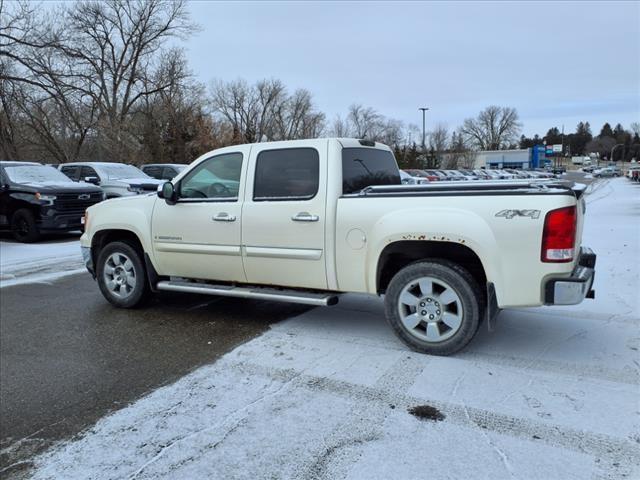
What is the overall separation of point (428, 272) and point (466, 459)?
1711 mm

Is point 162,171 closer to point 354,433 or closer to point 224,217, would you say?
point 224,217

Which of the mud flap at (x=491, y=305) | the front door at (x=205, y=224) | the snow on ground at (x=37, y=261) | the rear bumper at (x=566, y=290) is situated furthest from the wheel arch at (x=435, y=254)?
the snow on ground at (x=37, y=261)

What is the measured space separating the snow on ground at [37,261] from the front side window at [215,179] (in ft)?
13.1

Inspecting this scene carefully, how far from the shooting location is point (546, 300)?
12.7 feet

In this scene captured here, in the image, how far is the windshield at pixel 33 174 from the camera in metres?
12.5

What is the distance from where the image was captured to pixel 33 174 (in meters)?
12.9

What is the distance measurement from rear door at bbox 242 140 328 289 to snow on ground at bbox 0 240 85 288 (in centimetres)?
476

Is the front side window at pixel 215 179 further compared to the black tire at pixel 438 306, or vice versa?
the front side window at pixel 215 179

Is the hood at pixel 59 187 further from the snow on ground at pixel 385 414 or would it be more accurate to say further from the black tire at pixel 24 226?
the snow on ground at pixel 385 414

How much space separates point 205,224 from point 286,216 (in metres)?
1.02

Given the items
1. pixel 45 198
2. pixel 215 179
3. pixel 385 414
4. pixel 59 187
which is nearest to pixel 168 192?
pixel 215 179

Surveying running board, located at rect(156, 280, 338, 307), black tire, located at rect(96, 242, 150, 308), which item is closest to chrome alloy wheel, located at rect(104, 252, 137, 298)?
black tire, located at rect(96, 242, 150, 308)

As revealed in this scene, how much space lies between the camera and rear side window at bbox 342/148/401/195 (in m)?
4.96

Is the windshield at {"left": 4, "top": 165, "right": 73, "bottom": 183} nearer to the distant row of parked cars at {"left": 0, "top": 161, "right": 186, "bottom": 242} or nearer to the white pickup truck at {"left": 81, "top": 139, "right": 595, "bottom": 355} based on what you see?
the distant row of parked cars at {"left": 0, "top": 161, "right": 186, "bottom": 242}
